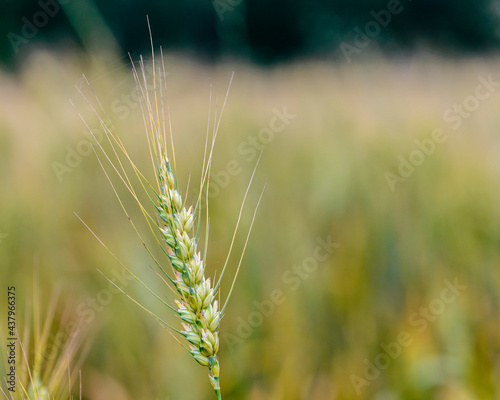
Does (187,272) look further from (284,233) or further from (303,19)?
(303,19)

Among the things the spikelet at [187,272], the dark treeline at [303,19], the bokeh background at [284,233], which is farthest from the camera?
the dark treeline at [303,19]

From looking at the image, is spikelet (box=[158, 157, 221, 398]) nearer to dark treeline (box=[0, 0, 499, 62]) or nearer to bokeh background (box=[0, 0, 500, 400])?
bokeh background (box=[0, 0, 500, 400])

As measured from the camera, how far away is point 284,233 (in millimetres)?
784

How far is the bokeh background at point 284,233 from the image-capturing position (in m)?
0.59

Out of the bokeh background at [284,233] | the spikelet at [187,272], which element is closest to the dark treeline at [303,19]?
the bokeh background at [284,233]

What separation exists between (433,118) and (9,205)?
896 mm

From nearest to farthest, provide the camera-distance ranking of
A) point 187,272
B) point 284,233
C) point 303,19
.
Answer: point 187,272
point 284,233
point 303,19

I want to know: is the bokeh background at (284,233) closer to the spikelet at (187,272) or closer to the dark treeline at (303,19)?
the spikelet at (187,272)

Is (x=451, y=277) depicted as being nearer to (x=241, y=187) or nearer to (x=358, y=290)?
(x=358, y=290)

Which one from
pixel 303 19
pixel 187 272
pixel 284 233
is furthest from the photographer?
pixel 303 19

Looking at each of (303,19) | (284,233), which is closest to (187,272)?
(284,233)

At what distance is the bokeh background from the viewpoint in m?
0.59

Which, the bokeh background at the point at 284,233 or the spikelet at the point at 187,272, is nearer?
the spikelet at the point at 187,272

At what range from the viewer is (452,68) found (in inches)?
65.2
